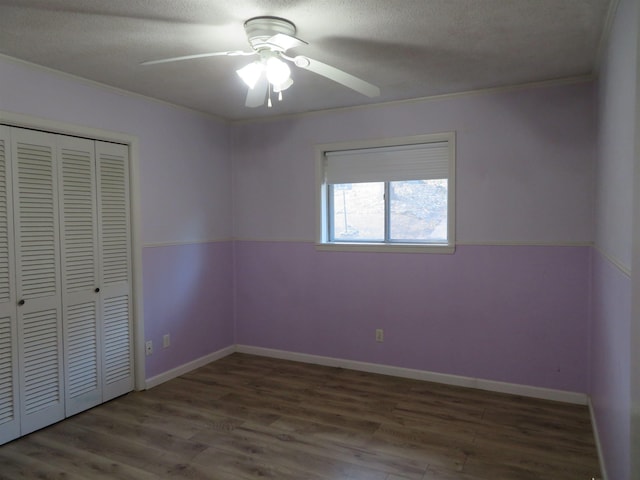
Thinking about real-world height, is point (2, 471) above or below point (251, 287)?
below

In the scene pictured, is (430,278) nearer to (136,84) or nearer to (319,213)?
(319,213)

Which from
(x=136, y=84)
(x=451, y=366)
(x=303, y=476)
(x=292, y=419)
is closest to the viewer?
(x=303, y=476)

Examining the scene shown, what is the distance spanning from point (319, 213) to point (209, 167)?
115 centimetres

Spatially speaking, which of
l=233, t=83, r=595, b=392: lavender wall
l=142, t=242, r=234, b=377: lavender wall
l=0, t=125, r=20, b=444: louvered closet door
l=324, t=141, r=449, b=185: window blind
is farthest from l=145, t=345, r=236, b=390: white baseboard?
l=324, t=141, r=449, b=185: window blind

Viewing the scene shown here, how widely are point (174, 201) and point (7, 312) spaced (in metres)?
1.53

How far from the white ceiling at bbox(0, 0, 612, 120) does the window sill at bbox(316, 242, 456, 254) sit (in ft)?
4.07

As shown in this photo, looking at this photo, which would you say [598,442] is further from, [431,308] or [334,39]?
[334,39]

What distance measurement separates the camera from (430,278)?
3703 mm

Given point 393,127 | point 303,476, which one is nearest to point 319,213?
point 393,127

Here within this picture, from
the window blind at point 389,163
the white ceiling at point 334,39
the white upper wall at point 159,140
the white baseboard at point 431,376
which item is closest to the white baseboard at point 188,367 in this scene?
the white baseboard at point 431,376

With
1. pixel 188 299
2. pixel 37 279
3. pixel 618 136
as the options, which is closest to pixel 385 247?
pixel 188 299

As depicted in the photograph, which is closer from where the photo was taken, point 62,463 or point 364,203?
point 62,463

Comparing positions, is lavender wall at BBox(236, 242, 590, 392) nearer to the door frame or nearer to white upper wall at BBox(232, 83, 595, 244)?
white upper wall at BBox(232, 83, 595, 244)

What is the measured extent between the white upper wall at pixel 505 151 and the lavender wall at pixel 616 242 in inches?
16.4
